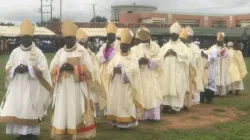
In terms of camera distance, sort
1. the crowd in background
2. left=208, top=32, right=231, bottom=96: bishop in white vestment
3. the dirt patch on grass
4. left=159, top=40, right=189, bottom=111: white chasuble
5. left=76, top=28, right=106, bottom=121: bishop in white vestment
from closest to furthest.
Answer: left=76, top=28, right=106, bottom=121: bishop in white vestment, the dirt patch on grass, left=159, top=40, right=189, bottom=111: white chasuble, left=208, top=32, right=231, bottom=96: bishop in white vestment, the crowd in background

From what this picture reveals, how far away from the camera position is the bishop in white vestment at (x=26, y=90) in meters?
8.01

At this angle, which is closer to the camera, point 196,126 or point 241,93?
point 196,126

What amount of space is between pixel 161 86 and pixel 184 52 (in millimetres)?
1128

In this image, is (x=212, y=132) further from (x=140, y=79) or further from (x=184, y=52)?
(x=184, y=52)

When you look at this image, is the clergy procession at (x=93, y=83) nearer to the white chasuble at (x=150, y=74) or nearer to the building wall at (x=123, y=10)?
the white chasuble at (x=150, y=74)

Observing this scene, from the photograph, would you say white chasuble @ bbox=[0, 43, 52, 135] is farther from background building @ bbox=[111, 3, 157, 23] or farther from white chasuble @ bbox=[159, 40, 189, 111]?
background building @ bbox=[111, 3, 157, 23]

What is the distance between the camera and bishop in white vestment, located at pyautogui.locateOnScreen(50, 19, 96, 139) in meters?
7.62

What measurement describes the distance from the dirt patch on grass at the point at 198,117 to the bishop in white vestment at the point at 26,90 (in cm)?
268

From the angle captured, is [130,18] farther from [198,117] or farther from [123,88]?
[123,88]

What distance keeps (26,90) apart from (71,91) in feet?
3.28

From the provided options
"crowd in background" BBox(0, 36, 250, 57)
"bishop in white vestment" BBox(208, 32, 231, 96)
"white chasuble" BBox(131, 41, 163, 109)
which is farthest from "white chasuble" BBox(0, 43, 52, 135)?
"crowd in background" BBox(0, 36, 250, 57)

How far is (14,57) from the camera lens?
27.3 ft

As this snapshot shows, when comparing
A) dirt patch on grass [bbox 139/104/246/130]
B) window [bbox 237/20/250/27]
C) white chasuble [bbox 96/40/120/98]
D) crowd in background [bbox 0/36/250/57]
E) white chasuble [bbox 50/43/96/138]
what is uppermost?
window [bbox 237/20/250/27]

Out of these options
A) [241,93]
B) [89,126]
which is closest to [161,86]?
[89,126]
